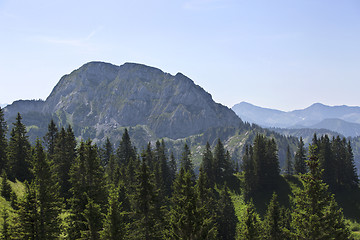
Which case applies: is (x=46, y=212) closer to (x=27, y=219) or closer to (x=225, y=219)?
(x=27, y=219)

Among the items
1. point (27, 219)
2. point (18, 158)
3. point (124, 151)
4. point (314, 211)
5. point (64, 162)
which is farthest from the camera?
point (124, 151)

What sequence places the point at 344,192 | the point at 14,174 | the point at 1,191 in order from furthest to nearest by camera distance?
the point at 344,192, the point at 14,174, the point at 1,191

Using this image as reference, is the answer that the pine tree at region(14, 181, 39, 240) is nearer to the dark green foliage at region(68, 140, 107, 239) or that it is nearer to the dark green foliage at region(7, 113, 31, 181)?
the dark green foliage at region(68, 140, 107, 239)

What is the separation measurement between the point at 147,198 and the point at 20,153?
37303 millimetres

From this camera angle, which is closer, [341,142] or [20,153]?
[20,153]

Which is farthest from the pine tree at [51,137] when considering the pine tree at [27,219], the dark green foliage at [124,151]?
the pine tree at [27,219]

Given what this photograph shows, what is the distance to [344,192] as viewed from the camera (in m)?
89.8

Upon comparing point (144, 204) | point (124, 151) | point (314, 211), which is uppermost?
point (124, 151)

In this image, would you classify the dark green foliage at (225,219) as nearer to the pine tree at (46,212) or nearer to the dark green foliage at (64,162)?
the dark green foliage at (64,162)

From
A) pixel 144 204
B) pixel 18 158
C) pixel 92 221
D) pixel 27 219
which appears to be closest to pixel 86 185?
pixel 92 221

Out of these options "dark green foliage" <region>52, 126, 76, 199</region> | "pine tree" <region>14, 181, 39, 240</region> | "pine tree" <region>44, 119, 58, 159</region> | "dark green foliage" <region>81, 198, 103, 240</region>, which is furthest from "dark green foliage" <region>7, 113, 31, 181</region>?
"pine tree" <region>14, 181, 39, 240</region>

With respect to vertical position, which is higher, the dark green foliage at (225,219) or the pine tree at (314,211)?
the pine tree at (314,211)

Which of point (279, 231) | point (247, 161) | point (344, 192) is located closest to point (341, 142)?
point (344, 192)

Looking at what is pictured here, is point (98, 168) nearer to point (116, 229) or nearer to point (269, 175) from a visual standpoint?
point (116, 229)
